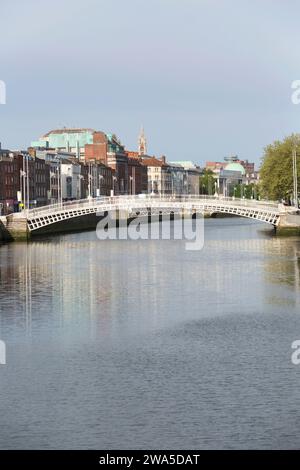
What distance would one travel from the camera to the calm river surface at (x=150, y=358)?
17.7m

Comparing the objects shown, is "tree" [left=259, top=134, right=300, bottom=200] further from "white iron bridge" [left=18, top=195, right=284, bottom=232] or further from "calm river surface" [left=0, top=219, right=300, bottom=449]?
"calm river surface" [left=0, top=219, right=300, bottom=449]

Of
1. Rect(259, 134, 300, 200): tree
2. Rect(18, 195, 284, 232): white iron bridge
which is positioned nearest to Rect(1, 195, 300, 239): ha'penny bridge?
Rect(18, 195, 284, 232): white iron bridge

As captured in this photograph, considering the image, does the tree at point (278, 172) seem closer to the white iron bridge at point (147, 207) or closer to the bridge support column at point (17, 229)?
the white iron bridge at point (147, 207)

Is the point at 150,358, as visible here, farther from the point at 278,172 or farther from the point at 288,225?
the point at 278,172

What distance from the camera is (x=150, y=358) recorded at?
76.6 ft

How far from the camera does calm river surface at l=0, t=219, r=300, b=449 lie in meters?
17.7

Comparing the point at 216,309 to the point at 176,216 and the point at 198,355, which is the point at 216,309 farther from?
the point at 176,216

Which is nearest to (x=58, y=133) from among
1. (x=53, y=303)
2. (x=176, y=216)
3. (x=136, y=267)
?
(x=176, y=216)

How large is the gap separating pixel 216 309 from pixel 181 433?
46.2 ft

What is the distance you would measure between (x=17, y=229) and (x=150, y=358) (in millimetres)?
47075

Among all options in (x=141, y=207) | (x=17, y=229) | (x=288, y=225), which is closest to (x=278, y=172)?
(x=288, y=225)

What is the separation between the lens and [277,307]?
31.6 m

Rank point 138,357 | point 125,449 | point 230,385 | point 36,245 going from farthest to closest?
point 36,245
point 138,357
point 230,385
point 125,449

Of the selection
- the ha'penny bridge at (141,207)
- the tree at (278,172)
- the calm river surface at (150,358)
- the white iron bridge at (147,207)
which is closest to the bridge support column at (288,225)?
the ha'penny bridge at (141,207)
